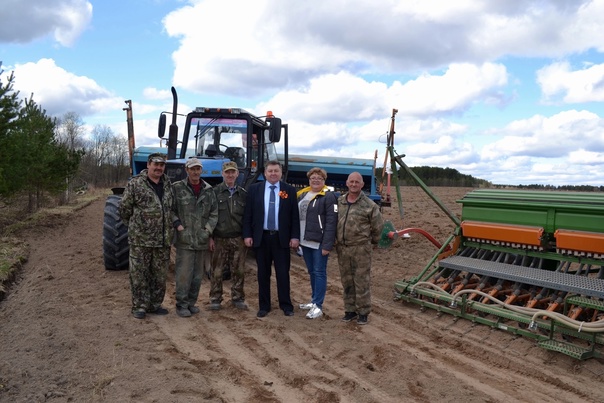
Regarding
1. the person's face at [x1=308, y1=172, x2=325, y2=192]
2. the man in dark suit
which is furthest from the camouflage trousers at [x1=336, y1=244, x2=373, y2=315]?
the person's face at [x1=308, y1=172, x2=325, y2=192]

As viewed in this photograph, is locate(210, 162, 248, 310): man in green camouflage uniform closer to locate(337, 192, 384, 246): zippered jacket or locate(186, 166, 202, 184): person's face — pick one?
locate(186, 166, 202, 184): person's face

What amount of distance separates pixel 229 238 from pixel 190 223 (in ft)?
1.53

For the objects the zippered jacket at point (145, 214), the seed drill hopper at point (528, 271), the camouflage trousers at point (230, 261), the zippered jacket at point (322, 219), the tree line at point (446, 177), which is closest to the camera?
the seed drill hopper at point (528, 271)

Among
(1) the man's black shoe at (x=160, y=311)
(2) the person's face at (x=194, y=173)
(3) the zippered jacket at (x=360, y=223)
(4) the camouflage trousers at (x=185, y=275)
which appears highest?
(2) the person's face at (x=194, y=173)

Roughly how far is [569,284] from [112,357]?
4.10 m

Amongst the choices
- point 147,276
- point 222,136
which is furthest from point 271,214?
point 222,136

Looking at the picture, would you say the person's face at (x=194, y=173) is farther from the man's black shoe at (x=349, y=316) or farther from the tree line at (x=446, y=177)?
the tree line at (x=446, y=177)

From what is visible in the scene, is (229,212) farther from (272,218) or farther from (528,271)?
(528,271)

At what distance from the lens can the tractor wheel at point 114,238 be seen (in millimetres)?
7230

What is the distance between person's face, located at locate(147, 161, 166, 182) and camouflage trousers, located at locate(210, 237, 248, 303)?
3.06ft

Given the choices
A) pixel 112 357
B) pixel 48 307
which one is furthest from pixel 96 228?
pixel 112 357

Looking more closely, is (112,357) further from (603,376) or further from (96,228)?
(96,228)

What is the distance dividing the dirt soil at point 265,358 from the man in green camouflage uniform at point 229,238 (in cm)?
22

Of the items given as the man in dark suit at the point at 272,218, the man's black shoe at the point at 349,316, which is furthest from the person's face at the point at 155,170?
the man's black shoe at the point at 349,316
